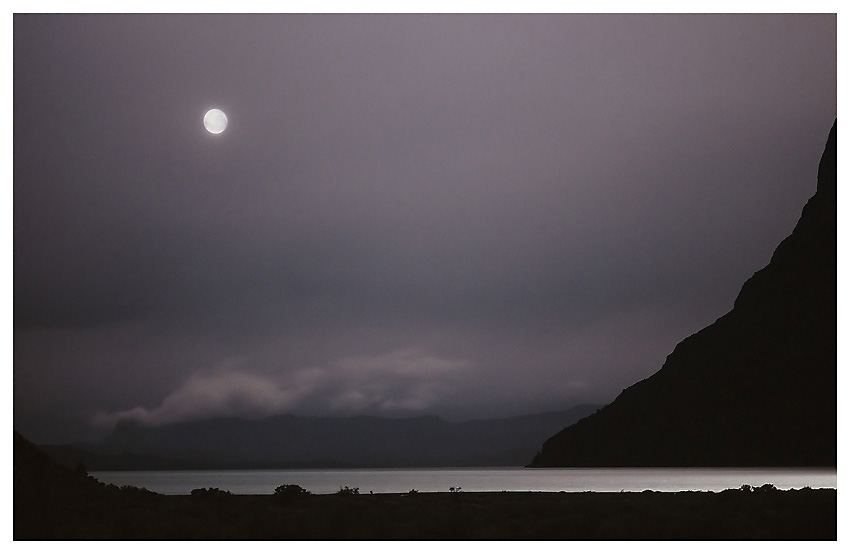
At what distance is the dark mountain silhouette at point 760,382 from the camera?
77312mm

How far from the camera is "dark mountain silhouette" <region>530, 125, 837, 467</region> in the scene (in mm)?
77312

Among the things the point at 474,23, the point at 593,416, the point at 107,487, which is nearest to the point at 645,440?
the point at 593,416

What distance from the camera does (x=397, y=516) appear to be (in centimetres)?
1431

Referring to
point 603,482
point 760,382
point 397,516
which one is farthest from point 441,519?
point 760,382

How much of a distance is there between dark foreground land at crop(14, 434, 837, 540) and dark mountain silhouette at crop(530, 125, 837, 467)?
65217 millimetres

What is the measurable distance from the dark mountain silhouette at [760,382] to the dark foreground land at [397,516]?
65.2 meters

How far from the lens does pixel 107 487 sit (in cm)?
1741

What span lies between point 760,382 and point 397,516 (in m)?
76.1

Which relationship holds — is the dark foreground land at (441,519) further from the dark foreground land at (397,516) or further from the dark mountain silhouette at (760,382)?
the dark mountain silhouette at (760,382)

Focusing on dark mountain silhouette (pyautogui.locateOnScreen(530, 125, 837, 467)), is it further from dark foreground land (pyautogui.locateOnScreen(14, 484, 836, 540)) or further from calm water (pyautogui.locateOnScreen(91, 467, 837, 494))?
dark foreground land (pyautogui.locateOnScreen(14, 484, 836, 540))

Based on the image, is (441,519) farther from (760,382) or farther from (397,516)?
(760,382)
